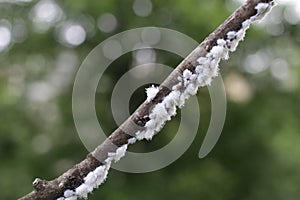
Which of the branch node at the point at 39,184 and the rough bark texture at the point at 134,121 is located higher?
the branch node at the point at 39,184

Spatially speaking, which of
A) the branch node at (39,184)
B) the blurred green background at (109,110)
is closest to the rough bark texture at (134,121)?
the branch node at (39,184)

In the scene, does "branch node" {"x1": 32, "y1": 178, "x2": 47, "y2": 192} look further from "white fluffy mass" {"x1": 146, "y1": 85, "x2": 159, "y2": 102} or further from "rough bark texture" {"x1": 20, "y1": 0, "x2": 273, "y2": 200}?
"white fluffy mass" {"x1": 146, "y1": 85, "x2": 159, "y2": 102}

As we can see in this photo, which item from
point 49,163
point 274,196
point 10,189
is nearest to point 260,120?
point 274,196

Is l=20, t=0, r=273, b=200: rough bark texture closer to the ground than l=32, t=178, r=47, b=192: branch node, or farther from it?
closer to the ground

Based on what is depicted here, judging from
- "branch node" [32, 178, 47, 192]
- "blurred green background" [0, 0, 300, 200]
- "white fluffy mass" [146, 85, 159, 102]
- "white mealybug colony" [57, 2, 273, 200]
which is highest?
"blurred green background" [0, 0, 300, 200]

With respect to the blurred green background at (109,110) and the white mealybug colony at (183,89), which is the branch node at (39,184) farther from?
the blurred green background at (109,110)

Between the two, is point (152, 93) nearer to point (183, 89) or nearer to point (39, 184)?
point (183, 89)

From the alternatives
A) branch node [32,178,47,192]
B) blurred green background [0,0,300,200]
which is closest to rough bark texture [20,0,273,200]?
branch node [32,178,47,192]

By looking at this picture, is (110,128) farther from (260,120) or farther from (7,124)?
(260,120)

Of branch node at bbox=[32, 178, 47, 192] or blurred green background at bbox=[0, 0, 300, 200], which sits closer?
branch node at bbox=[32, 178, 47, 192]
